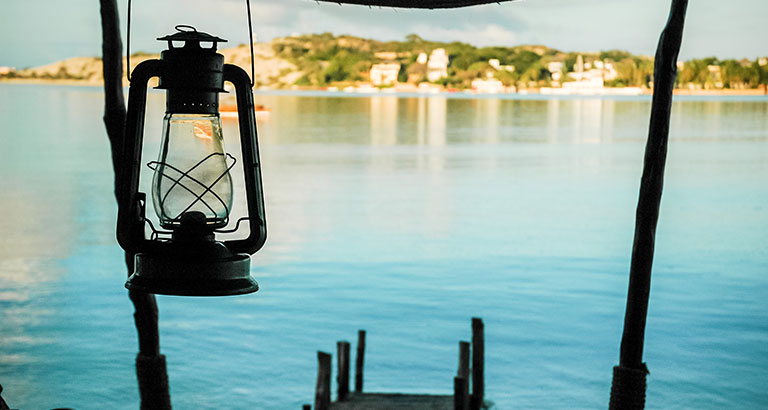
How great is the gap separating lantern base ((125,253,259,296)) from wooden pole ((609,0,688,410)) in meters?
3.40

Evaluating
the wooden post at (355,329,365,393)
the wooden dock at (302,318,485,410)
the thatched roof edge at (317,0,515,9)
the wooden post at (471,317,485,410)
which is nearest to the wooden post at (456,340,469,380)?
the wooden dock at (302,318,485,410)

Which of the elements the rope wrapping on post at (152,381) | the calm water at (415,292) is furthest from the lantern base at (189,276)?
the calm water at (415,292)

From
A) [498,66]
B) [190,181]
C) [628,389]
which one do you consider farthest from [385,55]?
[190,181]

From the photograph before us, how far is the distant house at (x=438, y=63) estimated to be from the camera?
56.0 m

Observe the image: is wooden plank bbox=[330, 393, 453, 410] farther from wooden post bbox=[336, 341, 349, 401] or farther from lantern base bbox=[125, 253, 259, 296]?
lantern base bbox=[125, 253, 259, 296]

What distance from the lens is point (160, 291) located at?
53.6 inches

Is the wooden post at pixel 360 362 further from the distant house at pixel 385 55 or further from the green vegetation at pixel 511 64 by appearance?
the distant house at pixel 385 55

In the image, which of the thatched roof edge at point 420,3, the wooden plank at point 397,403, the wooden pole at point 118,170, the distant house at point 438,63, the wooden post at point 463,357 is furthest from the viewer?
the distant house at point 438,63

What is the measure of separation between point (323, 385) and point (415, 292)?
9844 millimetres

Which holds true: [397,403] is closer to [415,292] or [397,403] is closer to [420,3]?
[420,3]

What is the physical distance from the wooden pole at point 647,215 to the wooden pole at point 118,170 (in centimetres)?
231

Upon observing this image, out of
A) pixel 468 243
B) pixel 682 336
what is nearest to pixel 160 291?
pixel 682 336

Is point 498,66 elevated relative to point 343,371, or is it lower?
elevated

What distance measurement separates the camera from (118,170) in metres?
4.41
